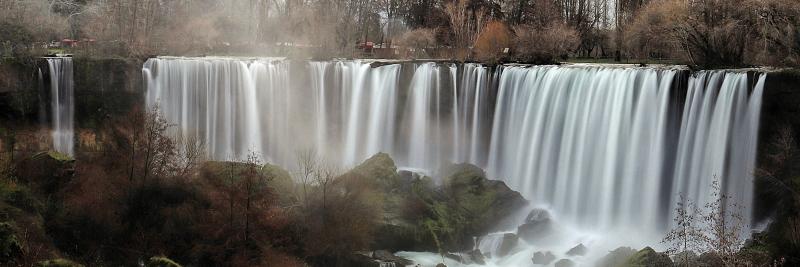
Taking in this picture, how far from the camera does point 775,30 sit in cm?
3017

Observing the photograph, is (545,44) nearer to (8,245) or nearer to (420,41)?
(420,41)

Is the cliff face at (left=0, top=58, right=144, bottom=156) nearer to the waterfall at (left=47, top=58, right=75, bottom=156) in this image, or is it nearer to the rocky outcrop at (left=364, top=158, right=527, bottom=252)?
the waterfall at (left=47, top=58, right=75, bottom=156)

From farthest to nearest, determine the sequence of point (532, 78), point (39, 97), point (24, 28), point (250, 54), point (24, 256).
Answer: point (250, 54)
point (24, 28)
point (39, 97)
point (532, 78)
point (24, 256)

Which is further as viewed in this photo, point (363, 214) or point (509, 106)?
point (509, 106)

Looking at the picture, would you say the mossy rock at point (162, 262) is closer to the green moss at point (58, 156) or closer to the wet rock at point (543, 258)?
the green moss at point (58, 156)

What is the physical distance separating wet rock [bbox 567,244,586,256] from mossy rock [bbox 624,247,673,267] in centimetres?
385

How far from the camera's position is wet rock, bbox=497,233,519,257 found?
28938 millimetres

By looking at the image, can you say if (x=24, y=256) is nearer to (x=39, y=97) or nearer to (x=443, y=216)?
(x=443, y=216)

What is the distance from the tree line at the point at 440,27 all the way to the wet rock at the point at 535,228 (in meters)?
8.68

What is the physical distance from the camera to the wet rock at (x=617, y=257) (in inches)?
1005

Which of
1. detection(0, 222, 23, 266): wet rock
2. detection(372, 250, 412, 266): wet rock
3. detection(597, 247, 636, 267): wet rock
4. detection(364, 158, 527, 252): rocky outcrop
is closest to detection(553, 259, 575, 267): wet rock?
detection(597, 247, 636, 267): wet rock

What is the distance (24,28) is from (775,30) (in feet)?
114

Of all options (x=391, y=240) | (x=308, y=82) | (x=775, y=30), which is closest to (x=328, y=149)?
(x=308, y=82)

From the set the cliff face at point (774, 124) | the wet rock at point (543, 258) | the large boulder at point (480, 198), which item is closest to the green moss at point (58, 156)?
the large boulder at point (480, 198)
